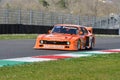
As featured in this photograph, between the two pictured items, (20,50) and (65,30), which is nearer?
(20,50)

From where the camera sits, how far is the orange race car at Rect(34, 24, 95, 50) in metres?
21.1

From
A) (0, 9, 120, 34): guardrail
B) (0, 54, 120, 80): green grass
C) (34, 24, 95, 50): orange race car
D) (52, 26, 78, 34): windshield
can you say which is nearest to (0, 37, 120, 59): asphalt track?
(34, 24, 95, 50): orange race car

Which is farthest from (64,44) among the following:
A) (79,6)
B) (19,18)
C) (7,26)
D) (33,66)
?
(79,6)

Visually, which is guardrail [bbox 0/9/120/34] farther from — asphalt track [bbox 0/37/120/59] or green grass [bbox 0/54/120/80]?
green grass [bbox 0/54/120/80]

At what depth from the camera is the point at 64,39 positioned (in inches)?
829

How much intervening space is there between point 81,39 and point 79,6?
123069 mm

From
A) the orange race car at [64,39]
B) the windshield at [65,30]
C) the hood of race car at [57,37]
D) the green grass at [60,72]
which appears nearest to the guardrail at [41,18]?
the windshield at [65,30]

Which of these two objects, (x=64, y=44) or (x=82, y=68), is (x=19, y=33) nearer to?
(x=64, y=44)

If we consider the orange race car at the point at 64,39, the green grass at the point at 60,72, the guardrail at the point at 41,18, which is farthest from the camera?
the guardrail at the point at 41,18

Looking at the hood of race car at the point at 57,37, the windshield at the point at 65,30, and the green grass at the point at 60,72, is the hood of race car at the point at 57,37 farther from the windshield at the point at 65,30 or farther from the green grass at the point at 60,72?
the green grass at the point at 60,72

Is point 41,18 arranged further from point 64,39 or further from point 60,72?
point 60,72

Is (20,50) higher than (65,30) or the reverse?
the reverse

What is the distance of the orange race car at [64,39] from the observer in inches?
831

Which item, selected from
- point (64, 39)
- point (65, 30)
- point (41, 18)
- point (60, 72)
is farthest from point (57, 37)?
point (41, 18)
